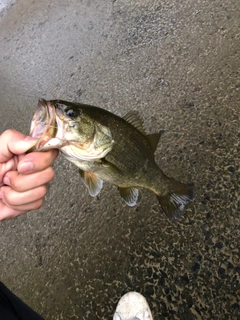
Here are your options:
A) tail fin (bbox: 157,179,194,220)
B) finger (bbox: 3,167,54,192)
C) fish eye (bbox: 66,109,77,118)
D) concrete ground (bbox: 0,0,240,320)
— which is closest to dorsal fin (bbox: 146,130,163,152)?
tail fin (bbox: 157,179,194,220)

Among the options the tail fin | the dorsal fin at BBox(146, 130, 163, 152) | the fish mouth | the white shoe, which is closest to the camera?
the fish mouth

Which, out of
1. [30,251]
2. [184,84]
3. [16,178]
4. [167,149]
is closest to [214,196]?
[167,149]

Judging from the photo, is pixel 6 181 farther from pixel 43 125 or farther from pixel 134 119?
pixel 134 119

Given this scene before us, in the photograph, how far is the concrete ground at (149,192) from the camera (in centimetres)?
201

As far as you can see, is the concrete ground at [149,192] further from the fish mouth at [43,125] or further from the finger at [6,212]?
the fish mouth at [43,125]

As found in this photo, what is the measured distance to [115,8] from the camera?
3.88m

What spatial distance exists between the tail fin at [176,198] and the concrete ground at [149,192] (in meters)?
0.36

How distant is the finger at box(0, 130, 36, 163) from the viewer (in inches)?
53.2

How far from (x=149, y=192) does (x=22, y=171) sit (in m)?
1.22

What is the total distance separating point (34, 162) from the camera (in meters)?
1.34

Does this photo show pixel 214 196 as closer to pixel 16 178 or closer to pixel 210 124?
pixel 210 124

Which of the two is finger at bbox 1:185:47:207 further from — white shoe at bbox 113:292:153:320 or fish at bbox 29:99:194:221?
white shoe at bbox 113:292:153:320

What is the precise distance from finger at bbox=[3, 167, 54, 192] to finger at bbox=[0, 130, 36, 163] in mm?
97

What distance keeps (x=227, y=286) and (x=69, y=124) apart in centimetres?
122
